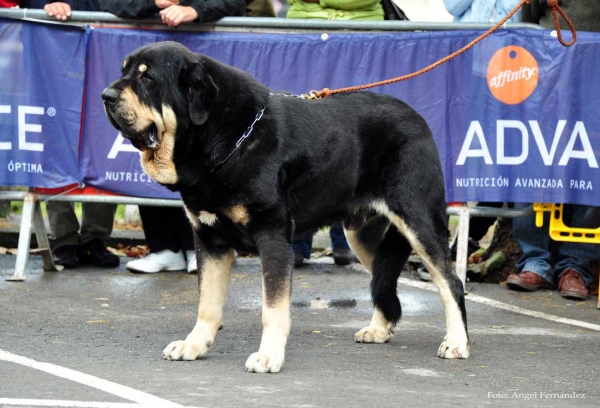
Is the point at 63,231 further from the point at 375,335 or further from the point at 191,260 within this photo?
the point at 375,335

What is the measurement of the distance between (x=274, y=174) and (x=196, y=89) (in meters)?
0.60

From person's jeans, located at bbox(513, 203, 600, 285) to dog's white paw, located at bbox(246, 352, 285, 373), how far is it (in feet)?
11.3

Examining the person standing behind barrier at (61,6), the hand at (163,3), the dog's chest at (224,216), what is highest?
the hand at (163,3)

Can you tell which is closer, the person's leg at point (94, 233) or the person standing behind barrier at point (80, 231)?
the person standing behind barrier at point (80, 231)

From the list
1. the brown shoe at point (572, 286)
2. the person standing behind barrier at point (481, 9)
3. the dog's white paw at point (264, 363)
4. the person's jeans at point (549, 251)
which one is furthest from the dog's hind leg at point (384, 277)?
the person standing behind barrier at point (481, 9)

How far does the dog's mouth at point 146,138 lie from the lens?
491cm

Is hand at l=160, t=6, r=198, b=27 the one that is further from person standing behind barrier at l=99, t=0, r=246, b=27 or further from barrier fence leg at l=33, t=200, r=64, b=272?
barrier fence leg at l=33, t=200, r=64, b=272

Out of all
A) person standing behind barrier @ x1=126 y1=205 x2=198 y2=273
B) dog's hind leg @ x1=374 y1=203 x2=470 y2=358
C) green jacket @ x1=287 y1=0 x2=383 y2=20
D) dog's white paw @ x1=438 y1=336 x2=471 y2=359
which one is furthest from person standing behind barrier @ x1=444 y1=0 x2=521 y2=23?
dog's white paw @ x1=438 y1=336 x2=471 y2=359

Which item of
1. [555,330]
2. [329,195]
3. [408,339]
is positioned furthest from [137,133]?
[555,330]

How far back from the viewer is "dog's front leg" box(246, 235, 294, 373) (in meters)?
5.01

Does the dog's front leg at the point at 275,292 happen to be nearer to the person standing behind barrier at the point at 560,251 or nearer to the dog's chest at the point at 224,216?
the dog's chest at the point at 224,216

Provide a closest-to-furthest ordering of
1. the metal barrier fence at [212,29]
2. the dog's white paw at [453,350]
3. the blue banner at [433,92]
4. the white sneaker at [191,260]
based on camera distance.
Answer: the dog's white paw at [453,350], the blue banner at [433,92], the metal barrier fence at [212,29], the white sneaker at [191,260]

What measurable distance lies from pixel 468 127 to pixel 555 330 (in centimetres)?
183

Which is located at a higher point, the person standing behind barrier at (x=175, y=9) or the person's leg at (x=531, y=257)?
the person standing behind barrier at (x=175, y=9)
